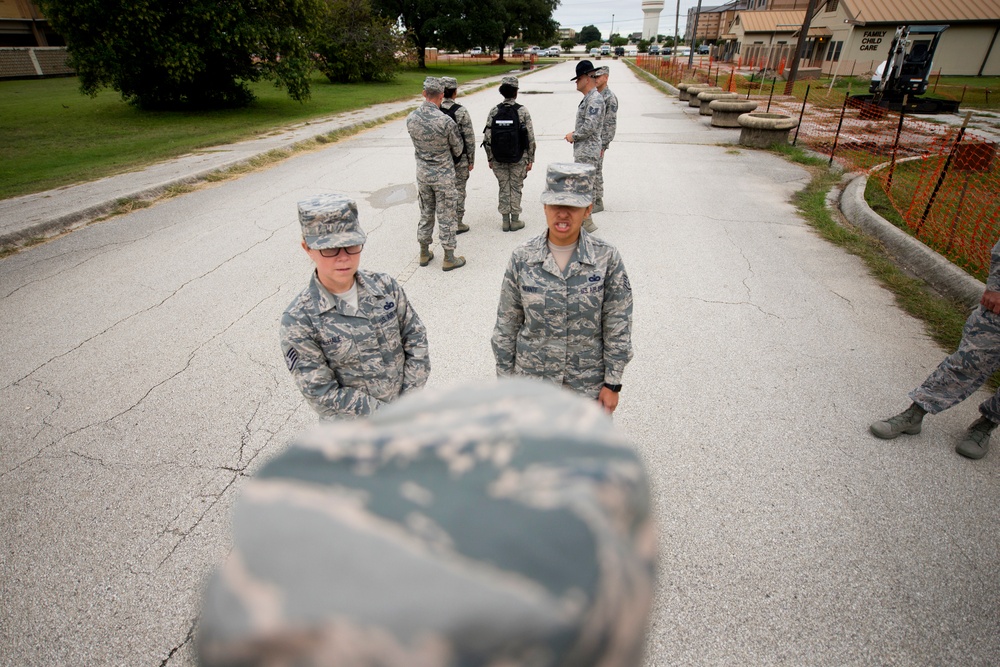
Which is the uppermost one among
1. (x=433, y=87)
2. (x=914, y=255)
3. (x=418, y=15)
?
(x=418, y=15)

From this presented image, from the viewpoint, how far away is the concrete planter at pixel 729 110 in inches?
529

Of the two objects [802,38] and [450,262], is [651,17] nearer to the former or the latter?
[802,38]

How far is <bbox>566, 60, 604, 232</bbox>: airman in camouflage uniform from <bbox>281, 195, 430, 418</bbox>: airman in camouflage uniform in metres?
4.69

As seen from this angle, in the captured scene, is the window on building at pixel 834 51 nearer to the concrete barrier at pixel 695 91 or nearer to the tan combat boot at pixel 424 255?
the concrete barrier at pixel 695 91

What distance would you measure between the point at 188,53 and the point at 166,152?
521 centimetres

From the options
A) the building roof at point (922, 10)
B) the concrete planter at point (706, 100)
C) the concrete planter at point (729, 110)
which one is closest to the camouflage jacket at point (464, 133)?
the concrete planter at point (729, 110)

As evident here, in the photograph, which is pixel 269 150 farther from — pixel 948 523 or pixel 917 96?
pixel 917 96

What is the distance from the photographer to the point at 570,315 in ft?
8.16

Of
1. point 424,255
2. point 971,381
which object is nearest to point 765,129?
point 424,255

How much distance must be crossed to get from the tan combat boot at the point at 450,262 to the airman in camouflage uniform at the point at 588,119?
72.2 inches

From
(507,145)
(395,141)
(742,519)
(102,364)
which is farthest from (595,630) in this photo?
(395,141)

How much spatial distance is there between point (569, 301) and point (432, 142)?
376 centimetres

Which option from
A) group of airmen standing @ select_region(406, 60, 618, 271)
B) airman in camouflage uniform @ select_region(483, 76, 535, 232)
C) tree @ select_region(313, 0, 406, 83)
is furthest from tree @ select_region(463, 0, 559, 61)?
airman in camouflage uniform @ select_region(483, 76, 535, 232)

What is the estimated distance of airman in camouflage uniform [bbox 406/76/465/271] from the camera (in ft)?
17.8
